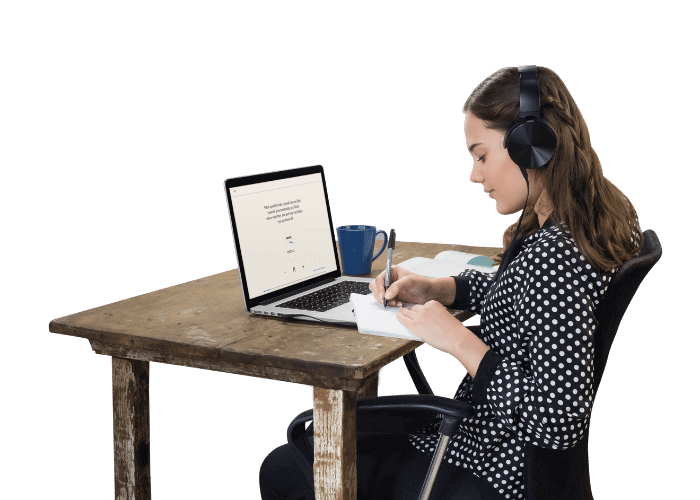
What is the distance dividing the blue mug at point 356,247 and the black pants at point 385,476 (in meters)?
0.75

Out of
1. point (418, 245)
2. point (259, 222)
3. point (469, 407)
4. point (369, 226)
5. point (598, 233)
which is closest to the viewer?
point (598, 233)

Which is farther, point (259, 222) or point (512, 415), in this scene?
point (259, 222)

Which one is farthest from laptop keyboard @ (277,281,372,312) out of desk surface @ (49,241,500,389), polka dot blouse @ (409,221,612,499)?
polka dot blouse @ (409,221,612,499)

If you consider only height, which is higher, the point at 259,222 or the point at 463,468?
the point at 259,222

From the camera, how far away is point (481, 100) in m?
1.71

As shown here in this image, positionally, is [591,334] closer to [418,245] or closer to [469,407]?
[469,407]

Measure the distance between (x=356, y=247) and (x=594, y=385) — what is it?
1.15 metres

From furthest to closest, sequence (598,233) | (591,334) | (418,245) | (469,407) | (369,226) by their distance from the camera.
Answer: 1. (418,245)
2. (369,226)
3. (469,407)
4. (598,233)
5. (591,334)

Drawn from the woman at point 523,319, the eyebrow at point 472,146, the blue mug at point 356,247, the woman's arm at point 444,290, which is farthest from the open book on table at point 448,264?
the eyebrow at point 472,146

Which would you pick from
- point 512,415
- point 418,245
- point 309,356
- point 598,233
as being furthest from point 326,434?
point 418,245

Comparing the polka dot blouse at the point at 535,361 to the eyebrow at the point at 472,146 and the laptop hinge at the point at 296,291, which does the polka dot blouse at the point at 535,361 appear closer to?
the eyebrow at the point at 472,146

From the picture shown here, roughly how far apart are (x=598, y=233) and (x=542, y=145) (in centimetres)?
23

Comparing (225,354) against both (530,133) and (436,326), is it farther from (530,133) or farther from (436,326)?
(530,133)

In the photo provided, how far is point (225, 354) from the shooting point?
1721 mm
